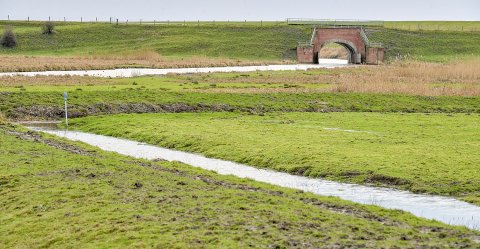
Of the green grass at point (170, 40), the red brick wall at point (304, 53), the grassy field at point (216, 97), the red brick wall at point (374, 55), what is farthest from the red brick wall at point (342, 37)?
the grassy field at point (216, 97)

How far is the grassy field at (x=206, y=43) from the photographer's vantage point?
397ft

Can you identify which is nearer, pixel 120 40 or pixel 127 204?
pixel 127 204

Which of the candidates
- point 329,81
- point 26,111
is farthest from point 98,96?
point 329,81

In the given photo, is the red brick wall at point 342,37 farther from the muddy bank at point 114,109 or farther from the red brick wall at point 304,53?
the muddy bank at point 114,109

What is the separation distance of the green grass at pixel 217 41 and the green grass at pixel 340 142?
245ft

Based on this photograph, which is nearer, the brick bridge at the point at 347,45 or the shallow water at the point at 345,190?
the shallow water at the point at 345,190

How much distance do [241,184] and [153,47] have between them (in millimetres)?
104468

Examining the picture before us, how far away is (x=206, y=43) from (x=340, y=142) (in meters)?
96.6

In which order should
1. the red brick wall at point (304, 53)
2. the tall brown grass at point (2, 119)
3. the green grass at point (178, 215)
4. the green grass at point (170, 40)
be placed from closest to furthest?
1. the green grass at point (178, 215)
2. the tall brown grass at point (2, 119)
3. the red brick wall at point (304, 53)
4. the green grass at point (170, 40)

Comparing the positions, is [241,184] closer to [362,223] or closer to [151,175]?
[151,175]

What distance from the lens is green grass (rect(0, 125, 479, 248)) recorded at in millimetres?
18094

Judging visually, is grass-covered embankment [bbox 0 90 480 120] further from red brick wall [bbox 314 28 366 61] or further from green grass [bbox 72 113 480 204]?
red brick wall [bbox 314 28 366 61]

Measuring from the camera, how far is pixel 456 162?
29.5 metres

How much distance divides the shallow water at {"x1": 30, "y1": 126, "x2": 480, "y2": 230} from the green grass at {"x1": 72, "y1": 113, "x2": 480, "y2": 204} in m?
0.65
